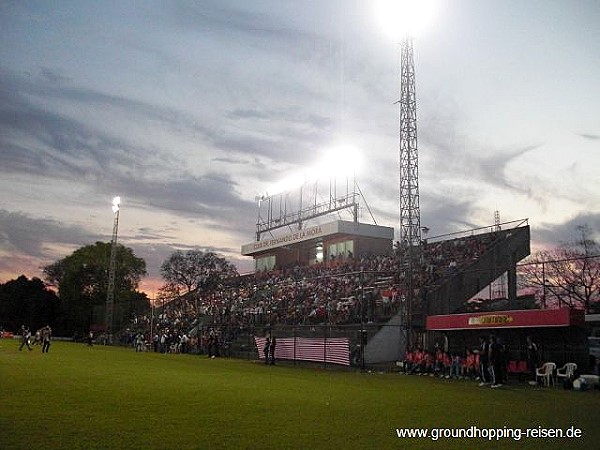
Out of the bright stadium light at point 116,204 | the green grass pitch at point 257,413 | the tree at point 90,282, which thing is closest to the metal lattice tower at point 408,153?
the green grass pitch at point 257,413

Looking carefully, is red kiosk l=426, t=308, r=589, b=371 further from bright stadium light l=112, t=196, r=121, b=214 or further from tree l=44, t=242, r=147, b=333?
tree l=44, t=242, r=147, b=333

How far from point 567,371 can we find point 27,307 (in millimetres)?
84245

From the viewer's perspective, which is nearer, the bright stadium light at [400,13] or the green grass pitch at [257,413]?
the green grass pitch at [257,413]

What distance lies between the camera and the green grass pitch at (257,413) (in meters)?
9.11

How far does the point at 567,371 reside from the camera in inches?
849

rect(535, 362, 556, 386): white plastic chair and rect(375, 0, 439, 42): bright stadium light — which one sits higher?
rect(375, 0, 439, 42): bright stadium light

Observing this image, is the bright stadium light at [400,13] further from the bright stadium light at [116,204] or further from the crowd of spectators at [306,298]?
the bright stadium light at [116,204]

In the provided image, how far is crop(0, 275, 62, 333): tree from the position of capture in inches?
3467

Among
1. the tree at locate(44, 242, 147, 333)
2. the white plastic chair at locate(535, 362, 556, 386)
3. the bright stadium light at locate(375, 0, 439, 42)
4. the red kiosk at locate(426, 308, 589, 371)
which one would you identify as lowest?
the white plastic chair at locate(535, 362, 556, 386)

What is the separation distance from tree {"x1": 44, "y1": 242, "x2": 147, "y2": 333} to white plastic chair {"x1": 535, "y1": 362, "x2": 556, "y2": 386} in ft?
218

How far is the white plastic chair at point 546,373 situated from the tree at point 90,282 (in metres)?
66.3

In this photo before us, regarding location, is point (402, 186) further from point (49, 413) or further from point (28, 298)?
point (28, 298)

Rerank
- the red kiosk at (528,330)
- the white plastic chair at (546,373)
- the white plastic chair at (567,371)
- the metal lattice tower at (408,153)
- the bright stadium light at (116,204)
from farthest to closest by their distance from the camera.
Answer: the bright stadium light at (116,204) < the metal lattice tower at (408,153) < the white plastic chair at (546,373) < the red kiosk at (528,330) < the white plastic chair at (567,371)

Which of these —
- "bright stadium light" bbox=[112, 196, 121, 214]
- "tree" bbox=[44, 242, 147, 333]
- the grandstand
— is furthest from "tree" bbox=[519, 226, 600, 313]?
"tree" bbox=[44, 242, 147, 333]
